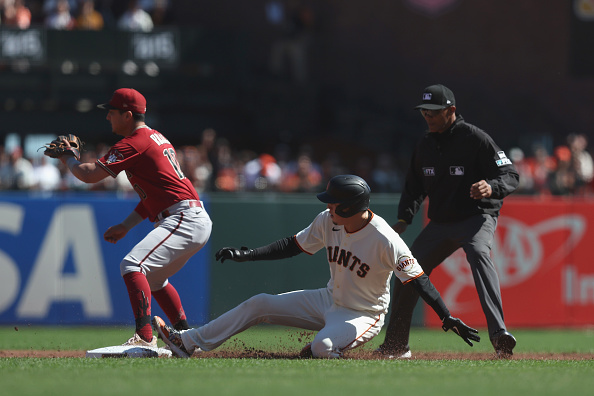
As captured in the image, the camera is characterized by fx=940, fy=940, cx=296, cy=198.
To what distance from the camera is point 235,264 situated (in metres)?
10.8

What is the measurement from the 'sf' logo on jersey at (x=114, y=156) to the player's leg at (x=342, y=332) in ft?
6.14

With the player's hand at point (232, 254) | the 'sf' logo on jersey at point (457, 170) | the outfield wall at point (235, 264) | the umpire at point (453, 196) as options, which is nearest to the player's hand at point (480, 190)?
the umpire at point (453, 196)

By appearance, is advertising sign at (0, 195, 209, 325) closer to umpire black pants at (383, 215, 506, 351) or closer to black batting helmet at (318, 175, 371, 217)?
umpire black pants at (383, 215, 506, 351)

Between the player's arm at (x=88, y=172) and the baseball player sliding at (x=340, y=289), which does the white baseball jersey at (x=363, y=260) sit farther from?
the player's arm at (x=88, y=172)

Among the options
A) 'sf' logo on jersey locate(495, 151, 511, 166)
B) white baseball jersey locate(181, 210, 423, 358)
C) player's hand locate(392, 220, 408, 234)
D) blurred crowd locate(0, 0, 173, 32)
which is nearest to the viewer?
white baseball jersey locate(181, 210, 423, 358)

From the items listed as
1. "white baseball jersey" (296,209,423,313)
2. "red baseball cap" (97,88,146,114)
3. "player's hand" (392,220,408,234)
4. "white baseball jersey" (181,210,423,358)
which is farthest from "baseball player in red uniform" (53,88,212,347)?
"player's hand" (392,220,408,234)

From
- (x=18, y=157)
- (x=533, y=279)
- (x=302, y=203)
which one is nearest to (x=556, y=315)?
(x=533, y=279)

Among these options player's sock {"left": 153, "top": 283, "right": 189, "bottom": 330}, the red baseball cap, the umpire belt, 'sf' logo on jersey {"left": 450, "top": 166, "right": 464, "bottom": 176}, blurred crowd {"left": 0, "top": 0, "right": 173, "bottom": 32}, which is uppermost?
blurred crowd {"left": 0, "top": 0, "right": 173, "bottom": 32}

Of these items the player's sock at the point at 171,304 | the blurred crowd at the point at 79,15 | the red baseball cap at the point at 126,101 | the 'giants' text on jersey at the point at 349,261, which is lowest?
the player's sock at the point at 171,304

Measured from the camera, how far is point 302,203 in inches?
436

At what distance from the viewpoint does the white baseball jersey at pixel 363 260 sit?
21.2ft

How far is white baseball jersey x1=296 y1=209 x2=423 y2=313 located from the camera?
255 inches

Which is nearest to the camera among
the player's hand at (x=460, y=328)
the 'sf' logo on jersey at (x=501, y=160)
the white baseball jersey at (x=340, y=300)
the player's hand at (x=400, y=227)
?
the player's hand at (x=460, y=328)

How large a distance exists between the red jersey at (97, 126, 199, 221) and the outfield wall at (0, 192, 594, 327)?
3387mm
